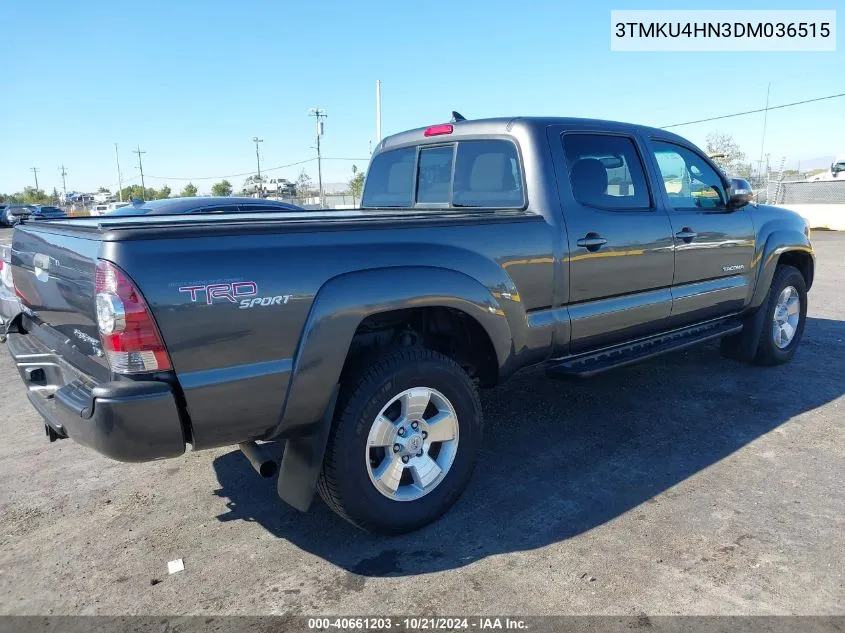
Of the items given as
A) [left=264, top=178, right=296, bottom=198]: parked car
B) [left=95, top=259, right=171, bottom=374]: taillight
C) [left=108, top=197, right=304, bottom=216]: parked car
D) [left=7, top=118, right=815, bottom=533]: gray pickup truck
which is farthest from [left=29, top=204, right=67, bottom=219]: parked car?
[left=264, top=178, right=296, bottom=198]: parked car

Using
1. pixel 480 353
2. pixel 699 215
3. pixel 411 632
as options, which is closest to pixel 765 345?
pixel 699 215

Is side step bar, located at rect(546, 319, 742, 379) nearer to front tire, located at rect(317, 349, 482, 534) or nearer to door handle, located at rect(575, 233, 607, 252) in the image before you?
door handle, located at rect(575, 233, 607, 252)

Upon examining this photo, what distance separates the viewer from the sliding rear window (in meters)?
3.72

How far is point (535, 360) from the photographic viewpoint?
3.50m

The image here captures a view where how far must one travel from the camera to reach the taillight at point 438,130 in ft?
13.5

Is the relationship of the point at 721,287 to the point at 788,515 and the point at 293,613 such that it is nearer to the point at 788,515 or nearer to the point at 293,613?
the point at 788,515

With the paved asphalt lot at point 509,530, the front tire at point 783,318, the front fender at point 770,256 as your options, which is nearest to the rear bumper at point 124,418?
the paved asphalt lot at point 509,530

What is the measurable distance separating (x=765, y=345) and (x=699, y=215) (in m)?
1.65

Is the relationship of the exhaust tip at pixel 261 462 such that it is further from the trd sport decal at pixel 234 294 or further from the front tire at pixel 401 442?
the trd sport decal at pixel 234 294

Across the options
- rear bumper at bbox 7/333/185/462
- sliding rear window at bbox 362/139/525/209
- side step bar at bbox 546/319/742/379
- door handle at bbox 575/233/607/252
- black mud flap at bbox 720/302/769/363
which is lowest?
black mud flap at bbox 720/302/769/363

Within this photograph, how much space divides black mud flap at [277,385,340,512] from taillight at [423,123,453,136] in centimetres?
220

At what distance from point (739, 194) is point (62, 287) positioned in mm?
4499

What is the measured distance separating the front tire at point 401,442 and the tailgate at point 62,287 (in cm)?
103

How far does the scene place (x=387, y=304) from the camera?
2682 mm
